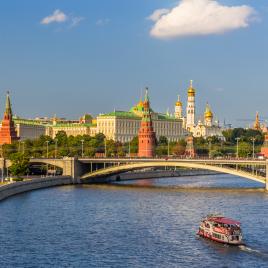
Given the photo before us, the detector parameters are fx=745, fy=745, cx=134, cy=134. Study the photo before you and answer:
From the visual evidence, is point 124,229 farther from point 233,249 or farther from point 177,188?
point 177,188

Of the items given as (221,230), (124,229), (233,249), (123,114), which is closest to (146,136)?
(123,114)

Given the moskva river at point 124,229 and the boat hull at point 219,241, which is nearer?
the moskva river at point 124,229

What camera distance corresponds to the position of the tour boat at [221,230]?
1829 inches

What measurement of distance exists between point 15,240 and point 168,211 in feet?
59.7

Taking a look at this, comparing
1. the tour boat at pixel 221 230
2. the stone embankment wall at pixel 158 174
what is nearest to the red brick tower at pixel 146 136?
the stone embankment wall at pixel 158 174

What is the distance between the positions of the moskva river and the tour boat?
2.25 ft

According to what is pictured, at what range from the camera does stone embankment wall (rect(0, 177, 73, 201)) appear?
69.9m

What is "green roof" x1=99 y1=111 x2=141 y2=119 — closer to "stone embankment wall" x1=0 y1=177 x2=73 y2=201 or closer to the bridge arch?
the bridge arch

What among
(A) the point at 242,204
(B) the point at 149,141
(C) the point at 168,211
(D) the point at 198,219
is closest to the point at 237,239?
(D) the point at 198,219

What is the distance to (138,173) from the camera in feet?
362

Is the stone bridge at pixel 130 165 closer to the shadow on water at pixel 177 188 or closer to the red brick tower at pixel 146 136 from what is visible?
the shadow on water at pixel 177 188

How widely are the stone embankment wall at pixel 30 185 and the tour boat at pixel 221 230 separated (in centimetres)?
2407

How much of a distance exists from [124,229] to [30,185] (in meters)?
29.3

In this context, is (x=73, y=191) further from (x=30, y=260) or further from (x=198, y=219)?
(x=30, y=260)
